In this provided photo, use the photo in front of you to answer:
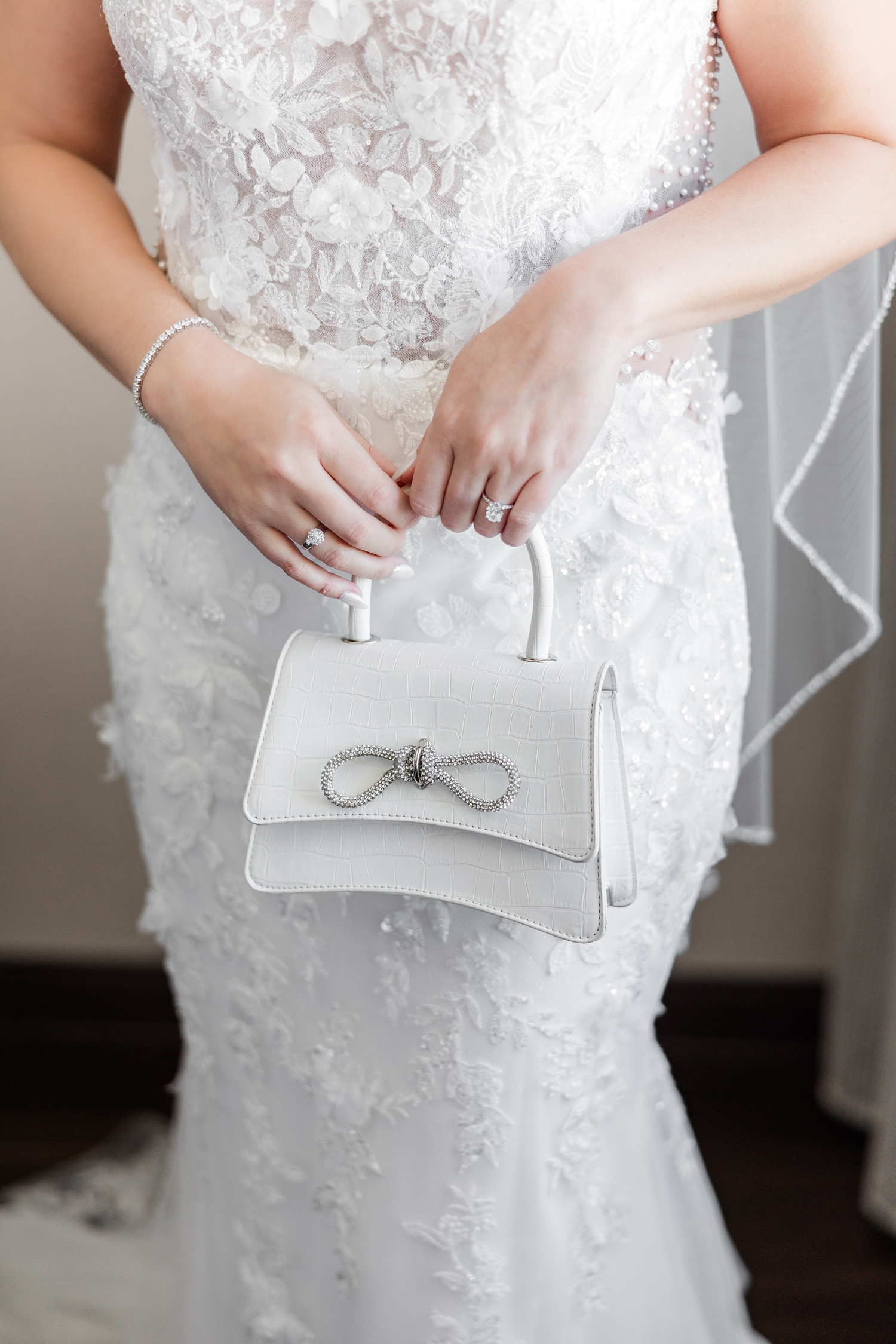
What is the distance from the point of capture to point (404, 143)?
0.81m

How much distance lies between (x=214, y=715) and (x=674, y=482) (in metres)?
0.46

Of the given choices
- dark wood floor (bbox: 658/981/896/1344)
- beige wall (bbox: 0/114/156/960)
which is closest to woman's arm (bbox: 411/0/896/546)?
beige wall (bbox: 0/114/156/960)

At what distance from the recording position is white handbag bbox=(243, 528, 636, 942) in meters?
0.75

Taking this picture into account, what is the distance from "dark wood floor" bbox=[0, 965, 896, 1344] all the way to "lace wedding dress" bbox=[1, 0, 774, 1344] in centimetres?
58

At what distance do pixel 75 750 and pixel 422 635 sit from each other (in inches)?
49.5

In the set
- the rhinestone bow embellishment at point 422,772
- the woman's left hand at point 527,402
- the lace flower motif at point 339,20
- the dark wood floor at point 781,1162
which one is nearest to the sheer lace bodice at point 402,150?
the lace flower motif at point 339,20

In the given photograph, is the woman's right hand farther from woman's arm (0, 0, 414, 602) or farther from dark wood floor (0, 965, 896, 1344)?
dark wood floor (0, 965, 896, 1344)

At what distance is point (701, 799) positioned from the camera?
3.20 feet

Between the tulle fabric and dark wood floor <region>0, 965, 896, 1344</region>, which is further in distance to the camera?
dark wood floor <region>0, 965, 896, 1344</region>

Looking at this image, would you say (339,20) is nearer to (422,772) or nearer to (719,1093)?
(422,772)

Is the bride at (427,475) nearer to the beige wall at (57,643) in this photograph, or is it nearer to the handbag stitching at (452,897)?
the handbag stitching at (452,897)

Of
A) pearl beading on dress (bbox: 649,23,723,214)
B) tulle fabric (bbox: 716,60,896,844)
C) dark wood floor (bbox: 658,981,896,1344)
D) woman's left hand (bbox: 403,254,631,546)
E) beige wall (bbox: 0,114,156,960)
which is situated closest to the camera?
woman's left hand (bbox: 403,254,631,546)

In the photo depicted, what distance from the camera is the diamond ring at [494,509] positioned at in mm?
759

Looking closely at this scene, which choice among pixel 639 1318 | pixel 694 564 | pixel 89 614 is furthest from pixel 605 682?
pixel 89 614
